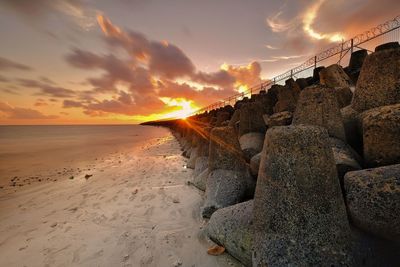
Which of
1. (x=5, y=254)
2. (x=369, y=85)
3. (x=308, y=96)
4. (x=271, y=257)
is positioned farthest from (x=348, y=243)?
(x=5, y=254)

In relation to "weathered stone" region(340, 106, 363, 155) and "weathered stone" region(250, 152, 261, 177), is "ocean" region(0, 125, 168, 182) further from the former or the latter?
"weathered stone" region(340, 106, 363, 155)

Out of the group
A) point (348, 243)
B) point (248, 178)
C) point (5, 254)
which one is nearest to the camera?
point (348, 243)

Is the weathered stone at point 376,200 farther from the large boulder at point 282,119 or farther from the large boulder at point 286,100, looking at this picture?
the large boulder at point 286,100

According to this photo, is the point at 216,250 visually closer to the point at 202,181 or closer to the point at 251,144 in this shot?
the point at 202,181

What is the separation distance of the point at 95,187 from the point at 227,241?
202 inches

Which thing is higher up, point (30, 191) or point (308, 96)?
point (308, 96)

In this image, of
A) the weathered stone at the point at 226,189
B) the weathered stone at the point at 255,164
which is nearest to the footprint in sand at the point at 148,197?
the weathered stone at the point at 226,189

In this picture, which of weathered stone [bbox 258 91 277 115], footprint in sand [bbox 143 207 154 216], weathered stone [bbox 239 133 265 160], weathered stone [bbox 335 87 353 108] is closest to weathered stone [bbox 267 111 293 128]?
weathered stone [bbox 239 133 265 160]

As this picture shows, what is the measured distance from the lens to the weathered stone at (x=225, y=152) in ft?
13.6

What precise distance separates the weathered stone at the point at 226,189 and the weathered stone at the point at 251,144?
66 centimetres

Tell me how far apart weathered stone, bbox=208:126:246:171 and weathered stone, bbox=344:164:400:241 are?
88.7 inches

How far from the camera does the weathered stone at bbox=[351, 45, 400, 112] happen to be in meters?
2.90

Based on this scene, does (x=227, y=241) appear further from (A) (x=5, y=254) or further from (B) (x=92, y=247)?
(A) (x=5, y=254)

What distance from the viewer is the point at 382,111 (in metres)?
2.31
